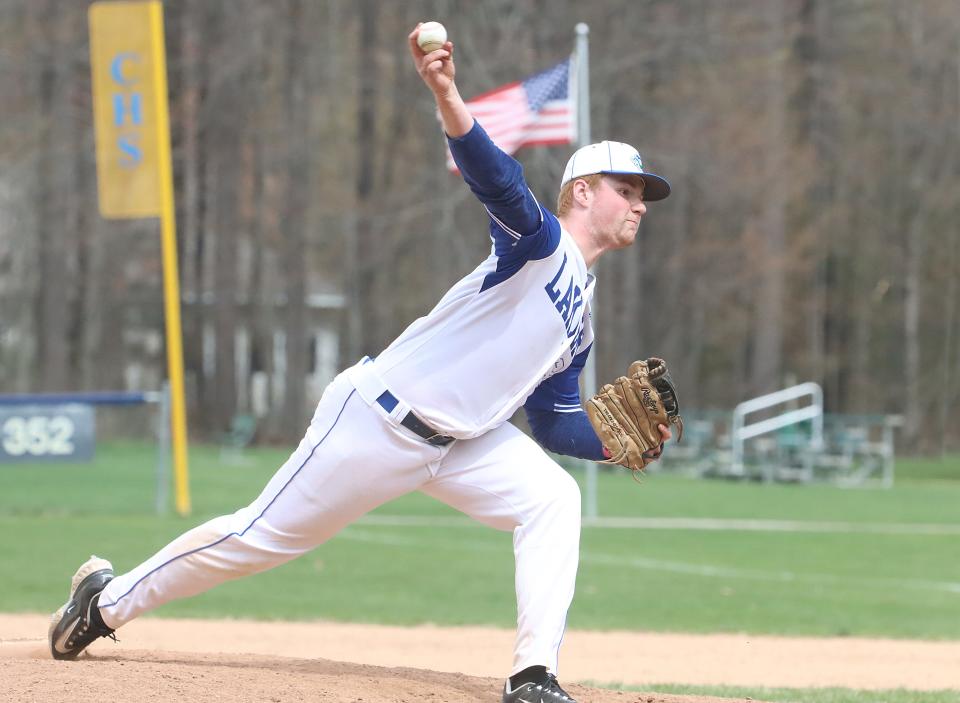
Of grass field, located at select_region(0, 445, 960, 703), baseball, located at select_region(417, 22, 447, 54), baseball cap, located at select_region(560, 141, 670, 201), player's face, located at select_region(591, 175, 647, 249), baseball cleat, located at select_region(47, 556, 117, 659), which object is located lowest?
grass field, located at select_region(0, 445, 960, 703)

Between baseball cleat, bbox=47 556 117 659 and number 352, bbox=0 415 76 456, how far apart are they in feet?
28.4

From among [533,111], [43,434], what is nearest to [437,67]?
[533,111]

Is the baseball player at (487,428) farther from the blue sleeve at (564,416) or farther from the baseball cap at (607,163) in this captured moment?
the blue sleeve at (564,416)

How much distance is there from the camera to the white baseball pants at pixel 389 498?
5047 mm

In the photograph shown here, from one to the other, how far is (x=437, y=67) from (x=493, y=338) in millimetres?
957

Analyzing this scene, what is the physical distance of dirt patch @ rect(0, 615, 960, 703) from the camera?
16.9 ft

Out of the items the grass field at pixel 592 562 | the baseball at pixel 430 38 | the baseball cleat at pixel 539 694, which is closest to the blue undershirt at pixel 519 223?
the baseball at pixel 430 38

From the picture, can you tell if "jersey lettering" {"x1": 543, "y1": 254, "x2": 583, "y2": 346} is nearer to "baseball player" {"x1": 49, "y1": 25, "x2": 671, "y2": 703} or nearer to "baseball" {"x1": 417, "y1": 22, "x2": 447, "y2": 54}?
"baseball player" {"x1": 49, "y1": 25, "x2": 671, "y2": 703}

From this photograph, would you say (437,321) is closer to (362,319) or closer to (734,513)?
(734,513)

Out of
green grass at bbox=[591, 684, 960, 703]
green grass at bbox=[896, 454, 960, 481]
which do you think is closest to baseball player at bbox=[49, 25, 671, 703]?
green grass at bbox=[591, 684, 960, 703]

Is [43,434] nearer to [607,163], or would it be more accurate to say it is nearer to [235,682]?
[235,682]

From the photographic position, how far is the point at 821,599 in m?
11.4

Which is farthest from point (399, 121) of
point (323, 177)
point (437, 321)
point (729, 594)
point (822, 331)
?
point (437, 321)

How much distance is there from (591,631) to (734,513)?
910 centimetres
